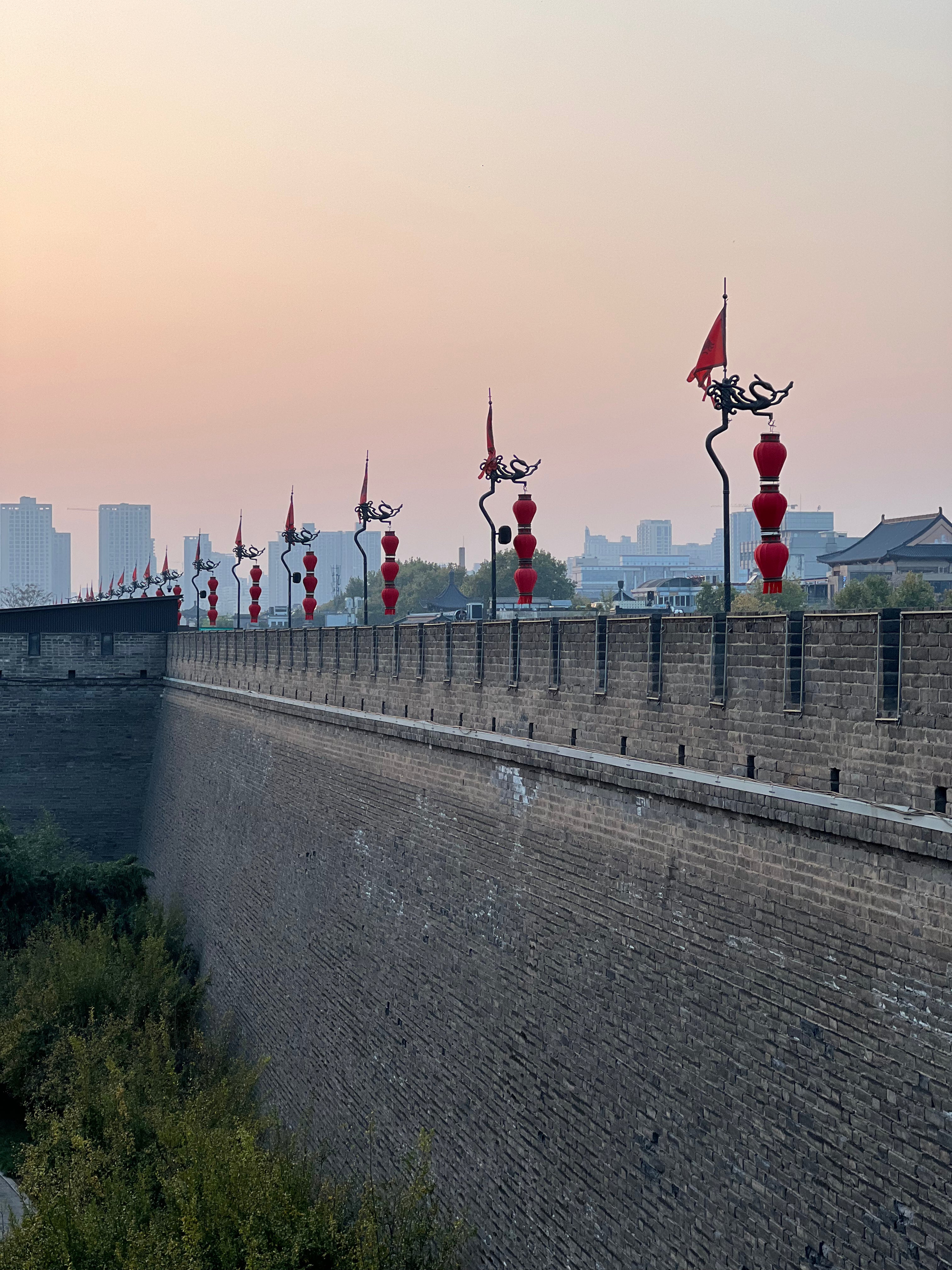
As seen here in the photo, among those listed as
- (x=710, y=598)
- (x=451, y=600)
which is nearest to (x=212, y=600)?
(x=710, y=598)

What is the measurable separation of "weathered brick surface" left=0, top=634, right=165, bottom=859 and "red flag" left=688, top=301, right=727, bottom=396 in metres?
20.2

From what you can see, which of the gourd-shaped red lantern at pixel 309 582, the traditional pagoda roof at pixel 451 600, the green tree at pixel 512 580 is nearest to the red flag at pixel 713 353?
the gourd-shaped red lantern at pixel 309 582

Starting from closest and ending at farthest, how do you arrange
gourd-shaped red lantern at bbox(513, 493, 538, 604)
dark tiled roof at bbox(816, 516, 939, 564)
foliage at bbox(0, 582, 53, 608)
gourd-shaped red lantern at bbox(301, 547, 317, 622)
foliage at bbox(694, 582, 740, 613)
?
1. gourd-shaped red lantern at bbox(513, 493, 538, 604)
2. gourd-shaped red lantern at bbox(301, 547, 317, 622)
3. dark tiled roof at bbox(816, 516, 939, 564)
4. foliage at bbox(694, 582, 740, 613)
5. foliage at bbox(0, 582, 53, 608)

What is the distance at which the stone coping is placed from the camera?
625cm

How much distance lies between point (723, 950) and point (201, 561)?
3505 centimetres

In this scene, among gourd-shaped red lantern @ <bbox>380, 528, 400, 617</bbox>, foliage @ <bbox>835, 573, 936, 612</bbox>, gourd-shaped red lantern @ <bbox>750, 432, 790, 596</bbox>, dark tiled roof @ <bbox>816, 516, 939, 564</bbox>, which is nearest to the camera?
gourd-shaped red lantern @ <bbox>750, 432, 790, 596</bbox>

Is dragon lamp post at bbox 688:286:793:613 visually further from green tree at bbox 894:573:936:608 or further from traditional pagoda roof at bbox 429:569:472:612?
traditional pagoda roof at bbox 429:569:472:612

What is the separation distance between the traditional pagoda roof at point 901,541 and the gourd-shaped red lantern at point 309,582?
11344mm

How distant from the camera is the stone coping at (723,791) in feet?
20.5

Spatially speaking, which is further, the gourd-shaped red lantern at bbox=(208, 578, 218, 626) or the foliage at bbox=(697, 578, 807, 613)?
the gourd-shaped red lantern at bbox=(208, 578, 218, 626)

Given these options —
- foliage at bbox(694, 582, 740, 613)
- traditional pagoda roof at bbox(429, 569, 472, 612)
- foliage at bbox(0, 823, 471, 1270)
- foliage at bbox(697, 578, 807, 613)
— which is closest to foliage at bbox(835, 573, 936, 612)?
foliage at bbox(697, 578, 807, 613)

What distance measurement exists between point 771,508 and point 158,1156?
9.15 metres

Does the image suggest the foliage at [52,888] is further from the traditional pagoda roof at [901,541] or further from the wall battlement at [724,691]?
the traditional pagoda roof at [901,541]

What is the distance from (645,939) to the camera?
8.62 metres
